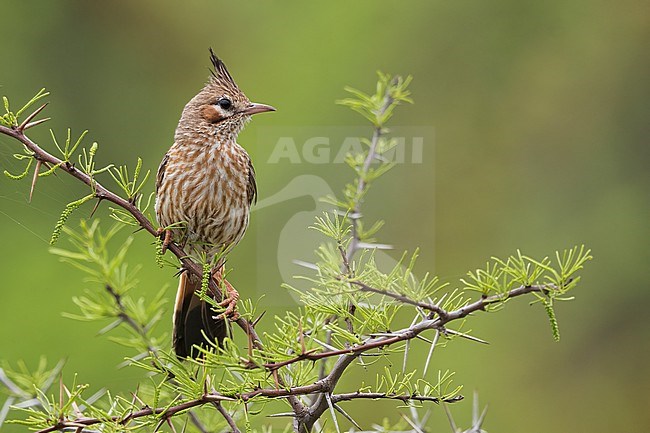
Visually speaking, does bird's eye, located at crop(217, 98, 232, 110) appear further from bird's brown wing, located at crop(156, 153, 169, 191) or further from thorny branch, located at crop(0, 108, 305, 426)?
thorny branch, located at crop(0, 108, 305, 426)

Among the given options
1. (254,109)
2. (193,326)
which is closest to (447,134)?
(254,109)

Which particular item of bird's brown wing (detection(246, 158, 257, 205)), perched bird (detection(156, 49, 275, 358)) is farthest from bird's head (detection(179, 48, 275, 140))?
bird's brown wing (detection(246, 158, 257, 205))

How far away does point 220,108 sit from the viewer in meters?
3.21

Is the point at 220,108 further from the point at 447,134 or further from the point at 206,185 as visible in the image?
the point at 447,134

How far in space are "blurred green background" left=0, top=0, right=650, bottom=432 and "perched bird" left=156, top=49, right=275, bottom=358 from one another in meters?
3.11

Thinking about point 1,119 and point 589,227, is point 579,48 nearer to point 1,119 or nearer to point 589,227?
point 589,227

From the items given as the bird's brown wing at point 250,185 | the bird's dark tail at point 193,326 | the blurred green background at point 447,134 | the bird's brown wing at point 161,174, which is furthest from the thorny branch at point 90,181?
the blurred green background at point 447,134

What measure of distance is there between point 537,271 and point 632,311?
20.2ft

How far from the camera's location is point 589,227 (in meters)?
7.20

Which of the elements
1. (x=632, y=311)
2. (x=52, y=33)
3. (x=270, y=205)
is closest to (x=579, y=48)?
(x=632, y=311)

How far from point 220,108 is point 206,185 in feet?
1.13

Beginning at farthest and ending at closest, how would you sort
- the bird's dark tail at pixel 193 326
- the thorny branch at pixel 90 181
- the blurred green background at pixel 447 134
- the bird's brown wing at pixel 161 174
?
the blurred green background at pixel 447 134 < the bird's brown wing at pixel 161 174 < the bird's dark tail at pixel 193 326 < the thorny branch at pixel 90 181

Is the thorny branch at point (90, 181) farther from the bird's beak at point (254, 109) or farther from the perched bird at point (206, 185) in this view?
the bird's beak at point (254, 109)

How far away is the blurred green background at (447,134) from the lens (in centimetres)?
670
